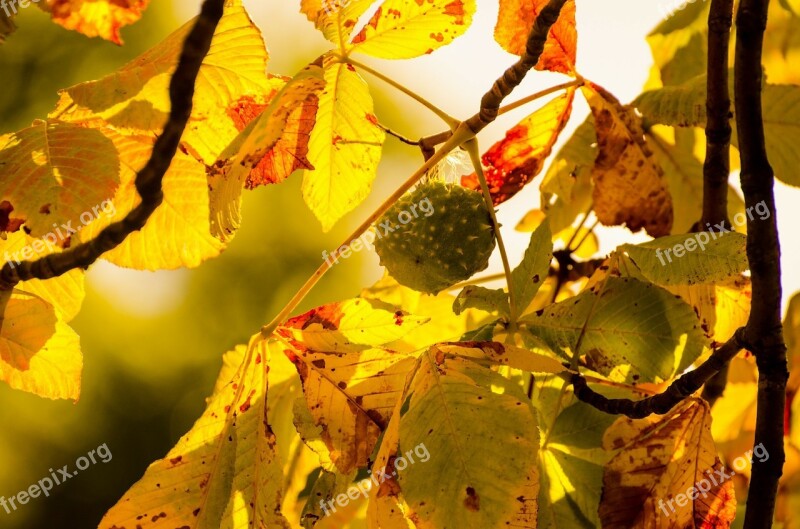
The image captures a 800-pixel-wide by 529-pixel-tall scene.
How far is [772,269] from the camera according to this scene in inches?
25.0

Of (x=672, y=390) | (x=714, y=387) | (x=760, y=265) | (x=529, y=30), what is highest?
(x=529, y=30)

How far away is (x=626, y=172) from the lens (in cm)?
98

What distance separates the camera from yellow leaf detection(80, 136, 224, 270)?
2.87 feet

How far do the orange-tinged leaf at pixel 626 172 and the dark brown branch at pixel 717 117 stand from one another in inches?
2.3

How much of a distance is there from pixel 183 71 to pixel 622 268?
47cm

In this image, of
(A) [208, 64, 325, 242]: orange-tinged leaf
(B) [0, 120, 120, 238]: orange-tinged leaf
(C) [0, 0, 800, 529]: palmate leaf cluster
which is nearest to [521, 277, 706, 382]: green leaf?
(C) [0, 0, 800, 529]: palmate leaf cluster

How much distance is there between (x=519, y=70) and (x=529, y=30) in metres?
0.20

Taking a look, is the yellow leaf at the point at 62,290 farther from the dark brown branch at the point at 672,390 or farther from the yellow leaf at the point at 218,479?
the dark brown branch at the point at 672,390

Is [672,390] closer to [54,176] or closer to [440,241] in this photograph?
[440,241]

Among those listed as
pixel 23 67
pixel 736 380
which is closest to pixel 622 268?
pixel 736 380

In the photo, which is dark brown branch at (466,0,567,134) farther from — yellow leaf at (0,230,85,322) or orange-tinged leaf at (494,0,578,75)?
yellow leaf at (0,230,85,322)

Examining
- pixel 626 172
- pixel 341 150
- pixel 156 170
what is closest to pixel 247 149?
pixel 156 170

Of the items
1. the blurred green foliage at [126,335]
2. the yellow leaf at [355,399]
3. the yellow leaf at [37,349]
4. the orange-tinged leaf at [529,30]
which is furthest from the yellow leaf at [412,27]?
the blurred green foliage at [126,335]

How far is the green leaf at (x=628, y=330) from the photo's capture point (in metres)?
0.80
